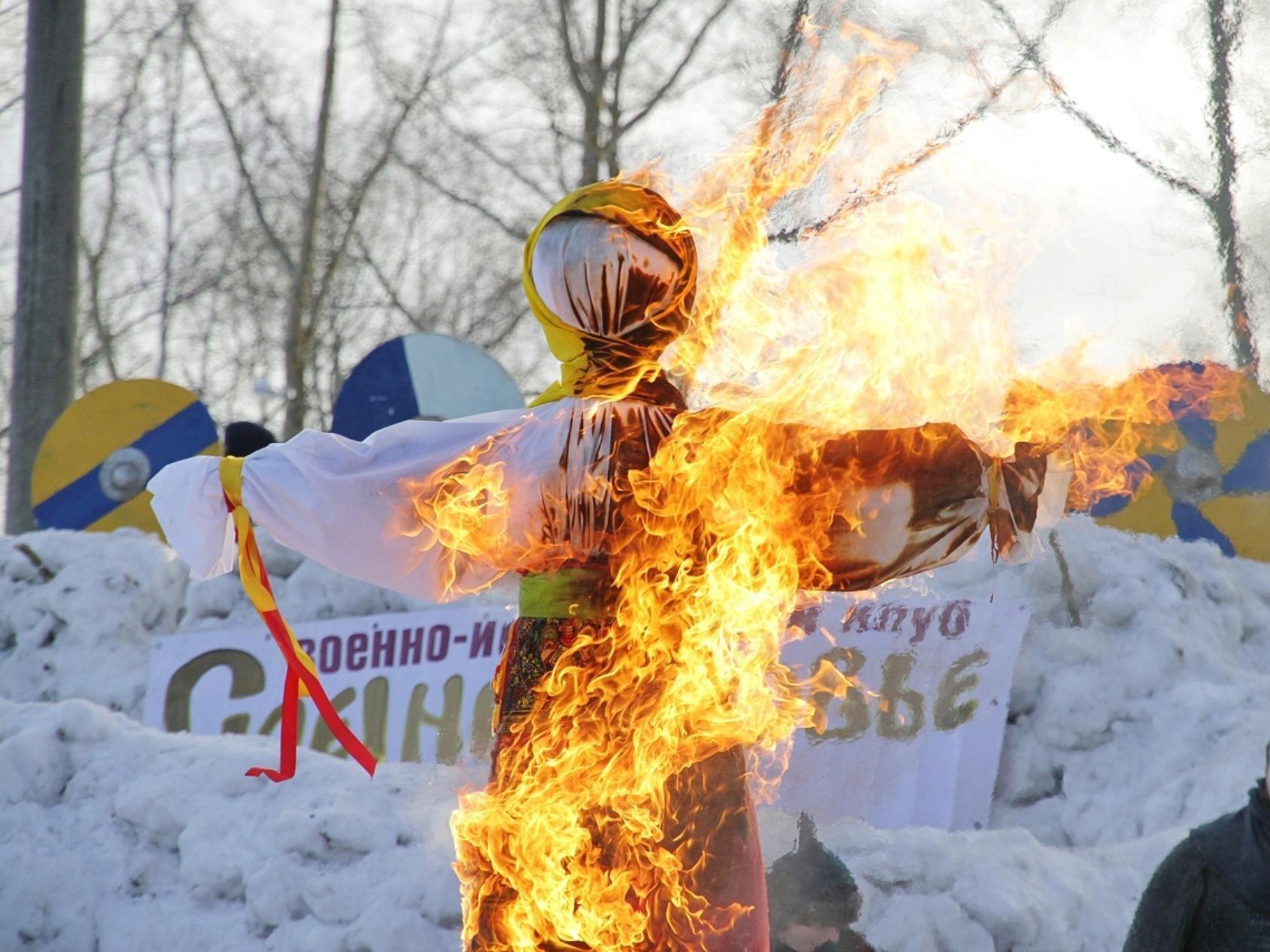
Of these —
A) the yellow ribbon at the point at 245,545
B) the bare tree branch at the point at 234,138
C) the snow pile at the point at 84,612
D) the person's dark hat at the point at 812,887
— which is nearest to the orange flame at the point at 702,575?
the yellow ribbon at the point at 245,545

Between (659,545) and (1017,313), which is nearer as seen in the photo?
(659,545)

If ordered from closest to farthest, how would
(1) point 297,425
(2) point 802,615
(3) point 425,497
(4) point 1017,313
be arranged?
(3) point 425,497, (4) point 1017,313, (2) point 802,615, (1) point 297,425

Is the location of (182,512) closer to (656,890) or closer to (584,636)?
(584,636)

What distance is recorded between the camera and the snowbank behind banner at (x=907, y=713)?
5719 mm

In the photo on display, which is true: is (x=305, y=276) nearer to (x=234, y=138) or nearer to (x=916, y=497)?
(x=234, y=138)

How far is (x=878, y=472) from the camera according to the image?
8.41ft

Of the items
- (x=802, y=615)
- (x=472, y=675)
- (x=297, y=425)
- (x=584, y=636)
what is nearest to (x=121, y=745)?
(x=472, y=675)

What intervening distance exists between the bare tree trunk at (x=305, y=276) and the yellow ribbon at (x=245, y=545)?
838cm

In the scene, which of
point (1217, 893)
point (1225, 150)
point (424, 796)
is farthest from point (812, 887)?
point (1225, 150)

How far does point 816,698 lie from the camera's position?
607 centimetres

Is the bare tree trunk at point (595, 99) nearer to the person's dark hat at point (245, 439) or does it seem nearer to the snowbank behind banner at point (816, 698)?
the snowbank behind banner at point (816, 698)

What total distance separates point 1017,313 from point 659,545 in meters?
1.34

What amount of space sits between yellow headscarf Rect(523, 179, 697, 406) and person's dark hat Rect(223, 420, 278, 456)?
59 centimetres

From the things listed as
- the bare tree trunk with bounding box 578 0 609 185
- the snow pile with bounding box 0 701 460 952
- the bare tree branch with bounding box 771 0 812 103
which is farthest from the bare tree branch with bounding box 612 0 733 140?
Result: the snow pile with bounding box 0 701 460 952
